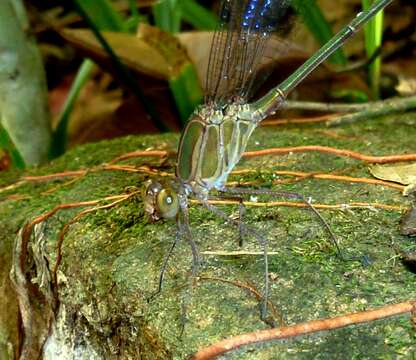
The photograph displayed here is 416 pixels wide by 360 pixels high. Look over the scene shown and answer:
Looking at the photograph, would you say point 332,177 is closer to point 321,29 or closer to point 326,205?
point 326,205

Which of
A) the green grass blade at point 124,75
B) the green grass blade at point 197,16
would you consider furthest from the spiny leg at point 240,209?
the green grass blade at point 197,16

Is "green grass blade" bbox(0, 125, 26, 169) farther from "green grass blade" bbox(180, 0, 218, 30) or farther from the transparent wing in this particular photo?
"green grass blade" bbox(180, 0, 218, 30)

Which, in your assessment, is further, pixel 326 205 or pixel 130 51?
pixel 130 51

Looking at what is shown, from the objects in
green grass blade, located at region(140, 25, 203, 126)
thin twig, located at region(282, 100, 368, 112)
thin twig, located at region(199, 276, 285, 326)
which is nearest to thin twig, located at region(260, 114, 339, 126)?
thin twig, located at region(282, 100, 368, 112)

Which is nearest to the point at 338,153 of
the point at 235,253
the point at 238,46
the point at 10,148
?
the point at 238,46

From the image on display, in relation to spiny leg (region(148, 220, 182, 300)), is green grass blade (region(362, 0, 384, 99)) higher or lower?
higher

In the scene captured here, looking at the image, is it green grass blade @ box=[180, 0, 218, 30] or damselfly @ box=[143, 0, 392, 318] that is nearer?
damselfly @ box=[143, 0, 392, 318]

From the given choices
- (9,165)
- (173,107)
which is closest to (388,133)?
(173,107)
